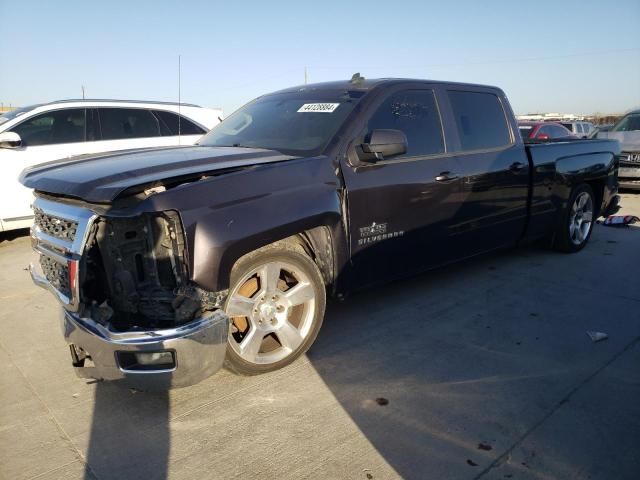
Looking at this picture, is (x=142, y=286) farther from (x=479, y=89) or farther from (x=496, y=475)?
(x=479, y=89)

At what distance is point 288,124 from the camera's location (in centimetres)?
397

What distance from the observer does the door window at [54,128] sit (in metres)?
6.72

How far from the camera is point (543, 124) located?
13836mm

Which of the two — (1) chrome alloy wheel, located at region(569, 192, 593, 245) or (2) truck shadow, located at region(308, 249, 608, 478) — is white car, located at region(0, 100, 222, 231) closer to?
(2) truck shadow, located at region(308, 249, 608, 478)

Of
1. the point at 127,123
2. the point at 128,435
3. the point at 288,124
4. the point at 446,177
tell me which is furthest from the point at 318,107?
the point at 127,123

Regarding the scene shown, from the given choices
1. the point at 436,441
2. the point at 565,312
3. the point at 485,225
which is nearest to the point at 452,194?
the point at 485,225

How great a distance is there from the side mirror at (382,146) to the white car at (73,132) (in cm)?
389

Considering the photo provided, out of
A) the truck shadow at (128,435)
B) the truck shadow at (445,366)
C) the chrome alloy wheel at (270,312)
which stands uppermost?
the chrome alloy wheel at (270,312)

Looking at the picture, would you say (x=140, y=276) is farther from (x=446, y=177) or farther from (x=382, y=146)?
(x=446, y=177)

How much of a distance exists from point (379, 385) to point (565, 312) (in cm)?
212

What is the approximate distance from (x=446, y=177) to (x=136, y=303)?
8.67ft

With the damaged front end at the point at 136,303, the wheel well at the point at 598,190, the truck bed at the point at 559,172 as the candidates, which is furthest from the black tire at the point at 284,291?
the wheel well at the point at 598,190

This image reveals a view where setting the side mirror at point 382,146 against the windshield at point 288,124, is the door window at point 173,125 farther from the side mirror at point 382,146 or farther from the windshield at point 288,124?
the side mirror at point 382,146

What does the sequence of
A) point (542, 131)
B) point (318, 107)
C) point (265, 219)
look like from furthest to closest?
point (542, 131)
point (318, 107)
point (265, 219)
